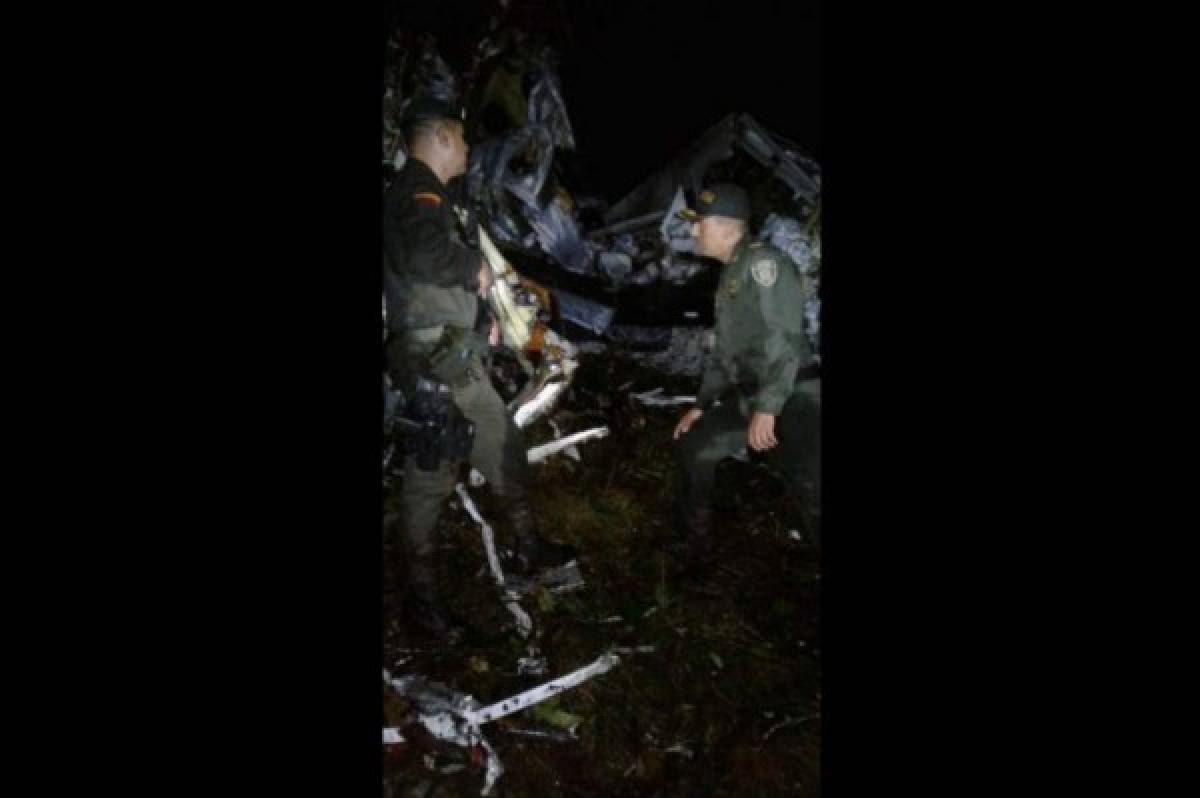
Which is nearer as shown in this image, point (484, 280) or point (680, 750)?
point (680, 750)

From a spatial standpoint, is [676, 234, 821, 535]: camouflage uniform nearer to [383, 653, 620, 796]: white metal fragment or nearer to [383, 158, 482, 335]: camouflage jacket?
[383, 653, 620, 796]: white metal fragment

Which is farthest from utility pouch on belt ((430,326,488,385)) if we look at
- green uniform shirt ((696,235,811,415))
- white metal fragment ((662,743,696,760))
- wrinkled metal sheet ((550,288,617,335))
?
white metal fragment ((662,743,696,760))

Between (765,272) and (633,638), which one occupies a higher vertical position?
(765,272)

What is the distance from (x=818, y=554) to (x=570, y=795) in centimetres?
85

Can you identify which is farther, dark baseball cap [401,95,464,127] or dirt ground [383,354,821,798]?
dark baseball cap [401,95,464,127]

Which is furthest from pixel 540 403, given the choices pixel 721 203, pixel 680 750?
pixel 680 750

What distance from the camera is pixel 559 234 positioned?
2.21 metres

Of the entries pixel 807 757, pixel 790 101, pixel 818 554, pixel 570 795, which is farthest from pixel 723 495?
pixel 790 101

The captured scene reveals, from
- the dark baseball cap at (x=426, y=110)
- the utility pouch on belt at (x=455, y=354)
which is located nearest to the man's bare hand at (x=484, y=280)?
the utility pouch on belt at (x=455, y=354)

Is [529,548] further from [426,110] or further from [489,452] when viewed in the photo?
[426,110]

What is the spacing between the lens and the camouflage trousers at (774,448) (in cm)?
210

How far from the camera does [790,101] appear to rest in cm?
211

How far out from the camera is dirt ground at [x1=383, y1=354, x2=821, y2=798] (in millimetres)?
2016

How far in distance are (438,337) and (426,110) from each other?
1.91ft
